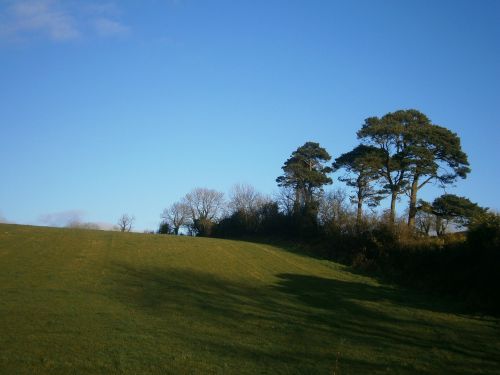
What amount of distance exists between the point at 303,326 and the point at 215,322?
315 cm

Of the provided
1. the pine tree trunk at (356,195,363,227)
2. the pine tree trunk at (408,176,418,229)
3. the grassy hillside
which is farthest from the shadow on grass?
the pine tree trunk at (408,176,418,229)

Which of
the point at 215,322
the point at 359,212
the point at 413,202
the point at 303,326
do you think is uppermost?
the point at 413,202

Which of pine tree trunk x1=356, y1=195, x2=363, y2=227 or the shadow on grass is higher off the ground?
pine tree trunk x1=356, y1=195, x2=363, y2=227

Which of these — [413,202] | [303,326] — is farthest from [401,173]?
[303,326]

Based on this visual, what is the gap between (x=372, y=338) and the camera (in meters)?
15.6

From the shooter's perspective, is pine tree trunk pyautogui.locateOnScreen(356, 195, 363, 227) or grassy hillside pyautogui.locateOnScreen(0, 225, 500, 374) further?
pine tree trunk pyautogui.locateOnScreen(356, 195, 363, 227)

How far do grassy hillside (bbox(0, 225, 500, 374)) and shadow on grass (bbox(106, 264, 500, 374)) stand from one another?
0.05m

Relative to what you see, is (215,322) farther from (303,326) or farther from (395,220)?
(395,220)

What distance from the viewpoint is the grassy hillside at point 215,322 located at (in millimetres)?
12023

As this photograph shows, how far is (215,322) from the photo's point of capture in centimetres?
1744

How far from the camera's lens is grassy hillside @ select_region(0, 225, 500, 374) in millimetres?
12023

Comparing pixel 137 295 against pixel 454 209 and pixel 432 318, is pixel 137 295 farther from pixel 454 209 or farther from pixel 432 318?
pixel 454 209

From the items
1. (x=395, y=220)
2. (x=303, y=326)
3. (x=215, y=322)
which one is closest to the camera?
(x=303, y=326)

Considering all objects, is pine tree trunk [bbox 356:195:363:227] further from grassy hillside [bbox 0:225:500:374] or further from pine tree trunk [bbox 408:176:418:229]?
grassy hillside [bbox 0:225:500:374]
